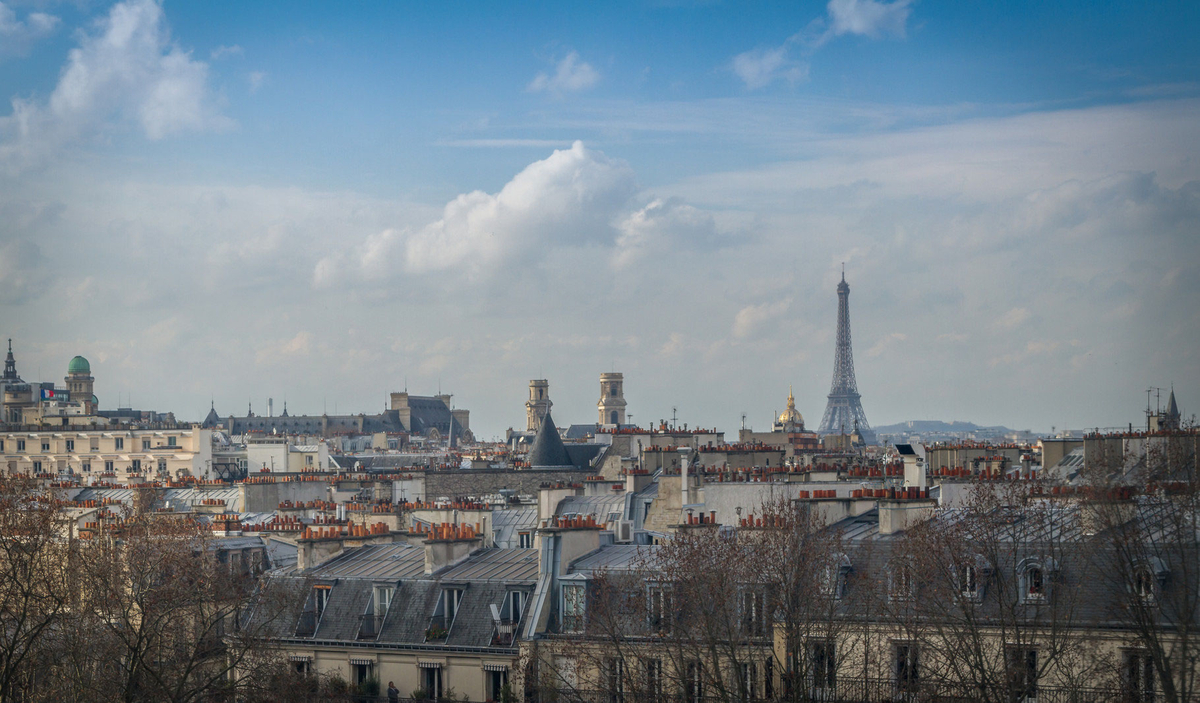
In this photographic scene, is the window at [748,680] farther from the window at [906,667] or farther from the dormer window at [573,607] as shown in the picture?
the dormer window at [573,607]

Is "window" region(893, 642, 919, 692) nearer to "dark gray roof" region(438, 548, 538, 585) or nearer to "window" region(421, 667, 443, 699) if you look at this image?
"dark gray roof" region(438, 548, 538, 585)

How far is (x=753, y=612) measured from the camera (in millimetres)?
25203

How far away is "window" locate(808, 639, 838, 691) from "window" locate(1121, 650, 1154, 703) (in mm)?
3843

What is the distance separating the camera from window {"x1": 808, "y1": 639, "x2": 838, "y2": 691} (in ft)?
77.6

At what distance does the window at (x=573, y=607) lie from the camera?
87.7 ft

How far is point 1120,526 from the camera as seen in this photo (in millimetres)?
22609

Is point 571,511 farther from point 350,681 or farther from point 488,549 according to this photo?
point 350,681

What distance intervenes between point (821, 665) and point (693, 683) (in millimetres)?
1840

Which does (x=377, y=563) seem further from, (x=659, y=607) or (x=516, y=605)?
(x=659, y=607)

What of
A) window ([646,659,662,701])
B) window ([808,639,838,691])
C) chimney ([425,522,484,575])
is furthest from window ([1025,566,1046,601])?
chimney ([425,522,484,575])

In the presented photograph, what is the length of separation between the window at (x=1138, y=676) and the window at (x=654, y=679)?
623 centimetres

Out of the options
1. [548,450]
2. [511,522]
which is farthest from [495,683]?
[548,450]

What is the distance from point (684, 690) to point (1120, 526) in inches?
246

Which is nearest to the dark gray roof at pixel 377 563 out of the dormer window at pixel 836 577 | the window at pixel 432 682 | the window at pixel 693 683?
the window at pixel 432 682
